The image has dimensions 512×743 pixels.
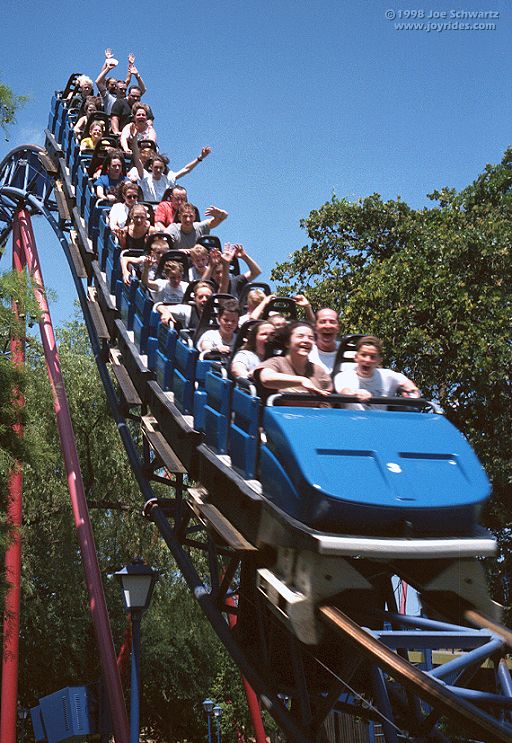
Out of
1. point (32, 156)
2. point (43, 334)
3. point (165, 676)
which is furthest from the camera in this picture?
point (165, 676)

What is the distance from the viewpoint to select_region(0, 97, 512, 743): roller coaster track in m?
3.02

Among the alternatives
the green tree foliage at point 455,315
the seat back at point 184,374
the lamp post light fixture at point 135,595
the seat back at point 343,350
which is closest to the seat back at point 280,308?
the seat back at point 184,374

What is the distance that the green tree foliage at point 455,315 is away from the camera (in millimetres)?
12070

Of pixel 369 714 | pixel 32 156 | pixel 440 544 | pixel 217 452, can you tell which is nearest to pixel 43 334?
pixel 32 156

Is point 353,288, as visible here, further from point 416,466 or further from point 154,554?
point 416,466

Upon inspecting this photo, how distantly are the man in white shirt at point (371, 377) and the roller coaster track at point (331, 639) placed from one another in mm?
998

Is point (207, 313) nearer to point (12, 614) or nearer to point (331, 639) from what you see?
point (331, 639)

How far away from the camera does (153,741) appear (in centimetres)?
1955

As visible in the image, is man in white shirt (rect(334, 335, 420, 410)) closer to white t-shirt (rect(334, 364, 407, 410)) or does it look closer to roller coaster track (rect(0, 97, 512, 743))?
white t-shirt (rect(334, 364, 407, 410))

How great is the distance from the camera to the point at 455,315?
1276 centimetres

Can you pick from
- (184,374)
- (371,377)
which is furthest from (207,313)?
(371,377)

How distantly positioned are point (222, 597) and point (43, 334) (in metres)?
6.22

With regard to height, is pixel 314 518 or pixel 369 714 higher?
pixel 314 518

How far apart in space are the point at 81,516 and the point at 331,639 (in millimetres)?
4537
